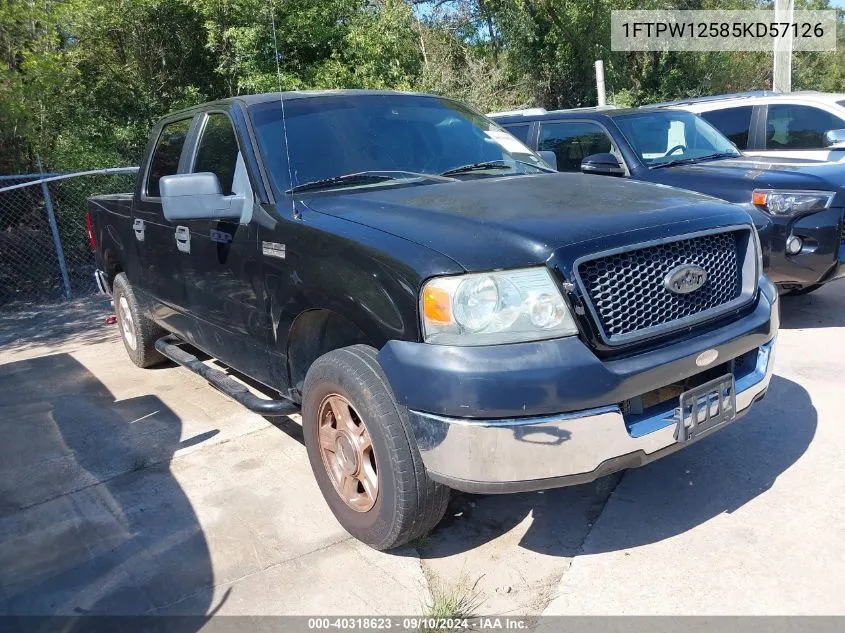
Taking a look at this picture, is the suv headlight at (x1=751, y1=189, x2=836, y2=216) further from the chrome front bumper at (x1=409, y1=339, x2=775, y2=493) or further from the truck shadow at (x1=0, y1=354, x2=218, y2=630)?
the truck shadow at (x1=0, y1=354, x2=218, y2=630)

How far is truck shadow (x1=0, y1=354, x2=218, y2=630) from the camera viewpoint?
10.1ft

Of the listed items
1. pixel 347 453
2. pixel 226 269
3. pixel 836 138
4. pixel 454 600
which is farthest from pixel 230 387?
pixel 836 138

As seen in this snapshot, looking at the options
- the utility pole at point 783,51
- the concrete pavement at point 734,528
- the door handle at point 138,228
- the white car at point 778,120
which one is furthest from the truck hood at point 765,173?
the utility pole at point 783,51

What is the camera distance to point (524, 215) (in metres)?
2.97

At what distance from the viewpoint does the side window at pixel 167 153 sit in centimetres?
484

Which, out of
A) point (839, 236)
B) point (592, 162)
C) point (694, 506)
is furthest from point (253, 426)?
point (839, 236)

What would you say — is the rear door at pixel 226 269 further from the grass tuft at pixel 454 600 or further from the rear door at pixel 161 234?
the grass tuft at pixel 454 600

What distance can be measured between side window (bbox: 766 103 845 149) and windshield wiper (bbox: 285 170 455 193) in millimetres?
5648

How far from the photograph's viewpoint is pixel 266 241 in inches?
140

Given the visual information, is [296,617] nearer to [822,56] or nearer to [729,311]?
[729,311]

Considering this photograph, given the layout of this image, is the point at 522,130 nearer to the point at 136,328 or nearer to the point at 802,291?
the point at 802,291

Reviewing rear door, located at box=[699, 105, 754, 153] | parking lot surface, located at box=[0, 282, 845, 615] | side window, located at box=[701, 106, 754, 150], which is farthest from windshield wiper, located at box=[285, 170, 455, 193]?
side window, located at box=[701, 106, 754, 150]

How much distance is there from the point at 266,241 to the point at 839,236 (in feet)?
14.8

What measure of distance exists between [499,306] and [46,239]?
852 centimetres
